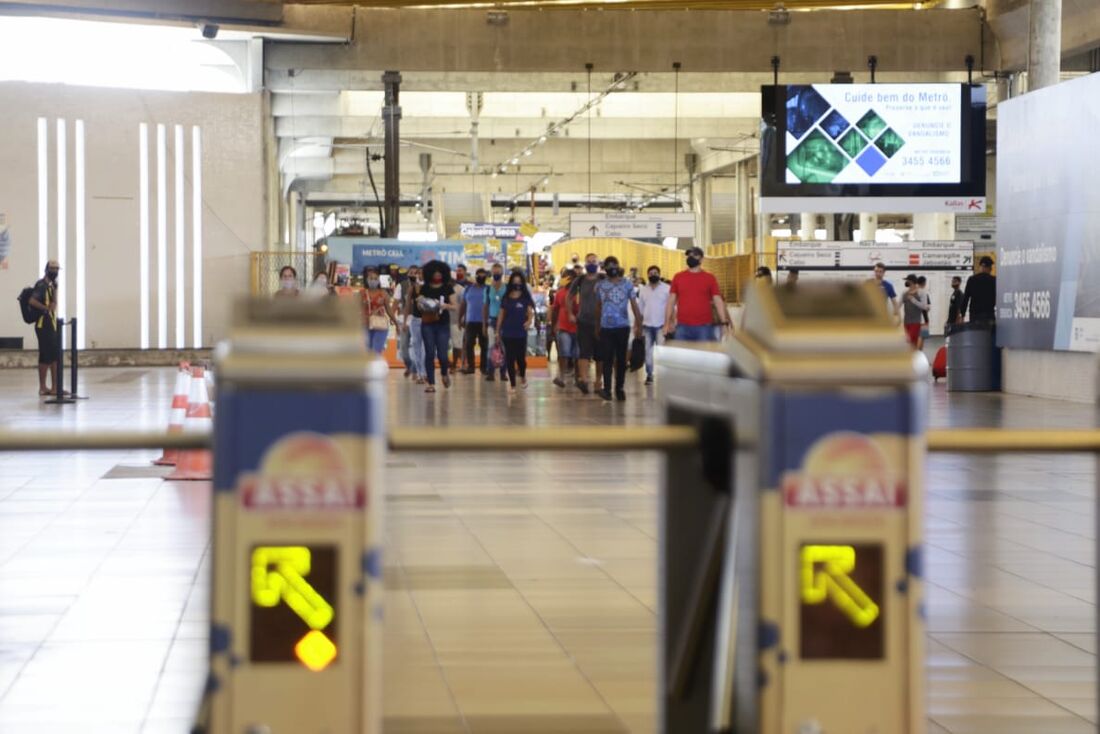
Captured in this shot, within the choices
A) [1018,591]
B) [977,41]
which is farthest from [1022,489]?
[977,41]

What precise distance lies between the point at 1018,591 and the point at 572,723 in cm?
298

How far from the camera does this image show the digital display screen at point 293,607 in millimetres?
3197

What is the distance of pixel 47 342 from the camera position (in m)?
20.6

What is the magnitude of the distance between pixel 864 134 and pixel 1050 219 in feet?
24.9

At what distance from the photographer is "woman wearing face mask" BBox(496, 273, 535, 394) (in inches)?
906

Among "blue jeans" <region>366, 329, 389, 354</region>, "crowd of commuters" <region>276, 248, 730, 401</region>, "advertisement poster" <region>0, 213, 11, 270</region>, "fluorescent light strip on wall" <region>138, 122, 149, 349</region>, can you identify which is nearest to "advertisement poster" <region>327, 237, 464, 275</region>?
"fluorescent light strip on wall" <region>138, 122, 149, 349</region>

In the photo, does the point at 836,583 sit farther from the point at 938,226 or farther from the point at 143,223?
the point at 938,226

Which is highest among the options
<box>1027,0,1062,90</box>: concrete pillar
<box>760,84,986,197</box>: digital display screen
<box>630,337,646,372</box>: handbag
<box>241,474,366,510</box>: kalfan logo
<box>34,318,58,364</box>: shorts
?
<box>1027,0,1062,90</box>: concrete pillar

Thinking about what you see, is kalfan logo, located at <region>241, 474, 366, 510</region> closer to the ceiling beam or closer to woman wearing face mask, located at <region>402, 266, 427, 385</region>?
woman wearing face mask, located at <region>402, 266, 427, 385</region>

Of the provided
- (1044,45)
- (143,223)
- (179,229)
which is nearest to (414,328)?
(179,229)

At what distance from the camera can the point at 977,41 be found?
3175 centimetres

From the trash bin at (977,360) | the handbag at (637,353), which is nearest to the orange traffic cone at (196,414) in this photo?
the trash bin at (977,360)

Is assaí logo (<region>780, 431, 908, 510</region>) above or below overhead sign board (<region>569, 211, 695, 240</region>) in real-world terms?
below

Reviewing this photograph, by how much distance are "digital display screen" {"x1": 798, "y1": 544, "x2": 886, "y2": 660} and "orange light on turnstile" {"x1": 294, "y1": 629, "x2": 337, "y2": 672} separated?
2.93 feet
